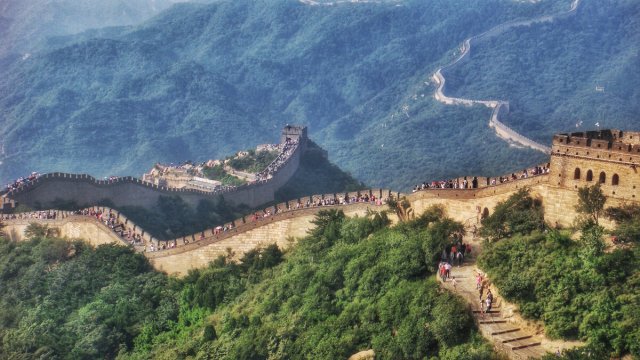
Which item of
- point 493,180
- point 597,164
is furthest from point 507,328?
point 493,180

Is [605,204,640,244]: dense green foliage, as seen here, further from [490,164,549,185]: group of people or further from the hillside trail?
the hillside trail

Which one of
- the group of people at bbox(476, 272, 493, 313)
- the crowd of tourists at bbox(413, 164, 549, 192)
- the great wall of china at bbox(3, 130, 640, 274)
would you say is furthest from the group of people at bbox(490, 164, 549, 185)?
the group of people at bbox(476, 272, 493, 313)

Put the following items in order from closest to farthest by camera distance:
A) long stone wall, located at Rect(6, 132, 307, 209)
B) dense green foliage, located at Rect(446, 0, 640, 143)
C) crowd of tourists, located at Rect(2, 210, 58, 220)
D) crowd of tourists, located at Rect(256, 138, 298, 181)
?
crowd of tourists, located at Rect(2, 210, 58, 220), long stone wall, located at Rect(6, 132, 307, 209), crowd of tourists, located at Rect(256, 138, 298, 181), dense green foliage, located at Rect(446, 0, 640, 143)

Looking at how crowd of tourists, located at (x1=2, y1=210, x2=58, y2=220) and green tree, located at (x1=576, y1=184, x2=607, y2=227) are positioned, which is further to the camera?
crowd of tourists, located at (x1=2, y1=210, x2=58, y2=220)

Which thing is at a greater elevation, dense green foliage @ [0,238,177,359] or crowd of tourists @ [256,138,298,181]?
crowd of tourists @ [256,138,298,181]

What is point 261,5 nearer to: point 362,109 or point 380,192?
point 362,109

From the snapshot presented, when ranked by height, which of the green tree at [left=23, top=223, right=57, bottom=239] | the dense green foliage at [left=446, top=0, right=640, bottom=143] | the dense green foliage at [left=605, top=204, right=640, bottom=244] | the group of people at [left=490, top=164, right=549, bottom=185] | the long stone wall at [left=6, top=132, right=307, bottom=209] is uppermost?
the dense green foliage at [left=446, top=0, right=640, bottom=143]

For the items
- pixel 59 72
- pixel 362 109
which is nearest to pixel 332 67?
pixel 362 109
